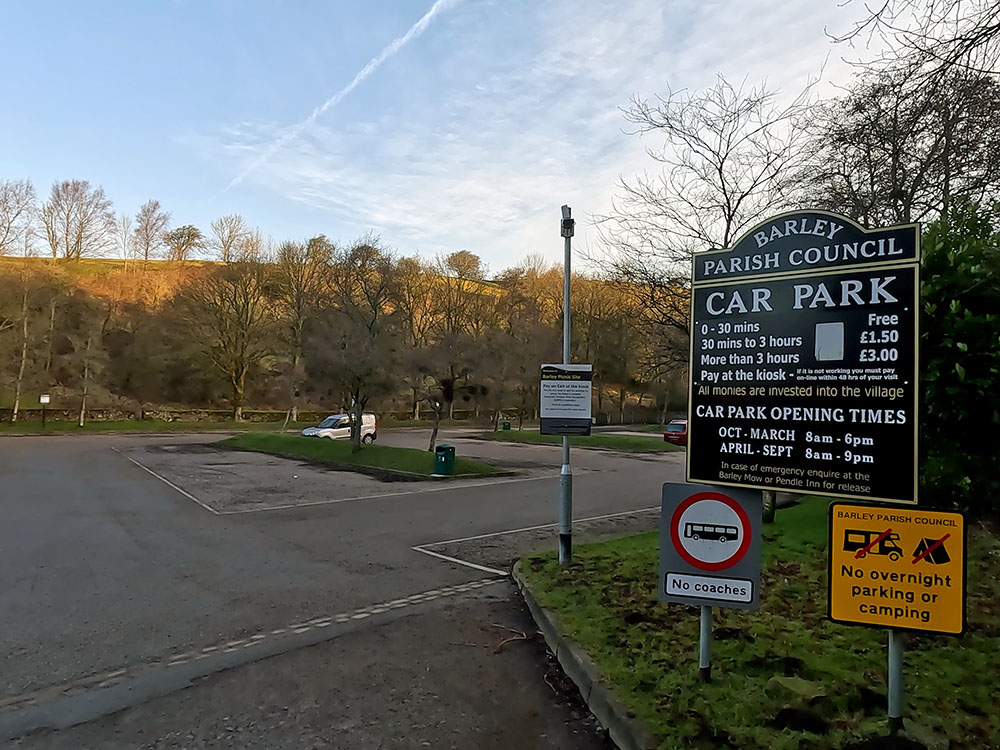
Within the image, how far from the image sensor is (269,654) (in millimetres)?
5758

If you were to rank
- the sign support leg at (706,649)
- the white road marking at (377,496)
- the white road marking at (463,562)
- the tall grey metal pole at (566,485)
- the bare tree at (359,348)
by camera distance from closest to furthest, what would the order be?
the sign support leg at (706,649) → the tall grey metal pole at (566,485) → the white road marking at (463,562) → the white road marking at (377,496) → the bare tree at (359,348)

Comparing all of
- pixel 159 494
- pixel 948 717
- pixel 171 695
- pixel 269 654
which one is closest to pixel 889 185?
pixel 948 717

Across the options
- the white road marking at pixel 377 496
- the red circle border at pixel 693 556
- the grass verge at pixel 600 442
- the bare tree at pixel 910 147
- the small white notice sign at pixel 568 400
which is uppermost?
the bare tree at pixel 910 147

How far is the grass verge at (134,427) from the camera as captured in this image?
43188 millimetres

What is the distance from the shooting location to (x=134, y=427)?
1847 inches

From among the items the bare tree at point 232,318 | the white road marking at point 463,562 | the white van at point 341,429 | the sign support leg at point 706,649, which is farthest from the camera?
the bare tree at point 232,318

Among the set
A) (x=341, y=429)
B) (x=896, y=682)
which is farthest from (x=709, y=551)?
(x=341, y=429)

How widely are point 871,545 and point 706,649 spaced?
1444 millimetres

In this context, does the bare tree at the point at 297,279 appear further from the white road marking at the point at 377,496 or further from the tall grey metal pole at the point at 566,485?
the tall grey metal pole at the point at 566,485

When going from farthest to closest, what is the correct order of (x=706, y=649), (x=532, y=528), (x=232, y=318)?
(x=232, y=318), (x=532, y=528), (x=706, y=649)

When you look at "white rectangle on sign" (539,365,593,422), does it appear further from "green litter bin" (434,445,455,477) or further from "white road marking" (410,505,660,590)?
"green litter bin" (434,445,455,477)

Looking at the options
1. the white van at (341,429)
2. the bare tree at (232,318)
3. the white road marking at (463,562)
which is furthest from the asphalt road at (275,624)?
the bare tree at (232,318)

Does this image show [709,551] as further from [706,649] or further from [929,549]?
[929,549]

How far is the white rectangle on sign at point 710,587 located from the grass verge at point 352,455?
683 inches
